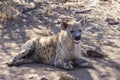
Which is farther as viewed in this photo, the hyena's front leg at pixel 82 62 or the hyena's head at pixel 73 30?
the hyena's front leg at pixel 82 62

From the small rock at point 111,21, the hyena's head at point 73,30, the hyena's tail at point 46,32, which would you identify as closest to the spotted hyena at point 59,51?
the hyena's head at point 73,30

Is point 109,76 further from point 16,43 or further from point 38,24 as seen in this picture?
point 38,24

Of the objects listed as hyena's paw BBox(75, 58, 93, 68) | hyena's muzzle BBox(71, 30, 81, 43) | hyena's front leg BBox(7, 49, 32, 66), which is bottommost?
hyena's paw BBox(75, 58, 93, 68)

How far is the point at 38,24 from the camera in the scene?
9367mm

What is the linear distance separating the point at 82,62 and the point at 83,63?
0.22 feet

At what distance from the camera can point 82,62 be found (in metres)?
6.78

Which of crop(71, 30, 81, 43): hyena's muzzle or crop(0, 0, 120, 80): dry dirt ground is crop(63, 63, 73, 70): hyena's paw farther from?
crop(71, 30, 81, 43): hyena's muzzle

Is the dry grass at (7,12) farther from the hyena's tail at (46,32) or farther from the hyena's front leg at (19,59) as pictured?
the hyena's front leg at (19,59)

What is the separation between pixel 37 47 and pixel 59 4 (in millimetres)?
3622

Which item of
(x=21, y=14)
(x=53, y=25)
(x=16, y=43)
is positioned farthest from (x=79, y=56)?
(x=21, y=14)

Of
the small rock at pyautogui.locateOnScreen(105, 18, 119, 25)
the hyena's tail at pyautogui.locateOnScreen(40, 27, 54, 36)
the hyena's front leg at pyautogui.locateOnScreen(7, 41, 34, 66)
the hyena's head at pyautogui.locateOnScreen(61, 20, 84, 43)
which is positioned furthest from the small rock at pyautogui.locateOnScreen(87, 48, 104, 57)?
the small rock at pyautogui.locateOnScreen(105, 18, 119, 25)

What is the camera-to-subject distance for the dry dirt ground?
6.42 meters

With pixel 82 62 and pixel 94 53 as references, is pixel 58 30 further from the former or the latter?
pixel 82 62

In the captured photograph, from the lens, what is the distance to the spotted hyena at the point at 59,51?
6664 mm
